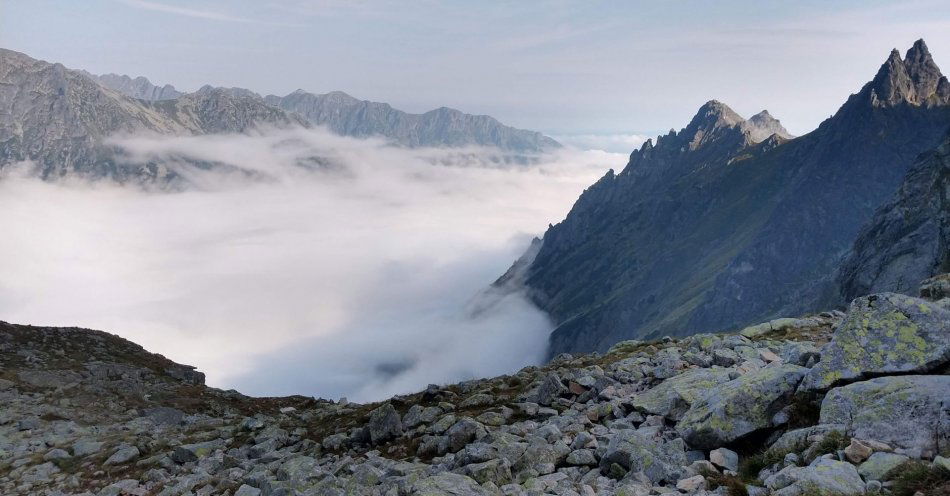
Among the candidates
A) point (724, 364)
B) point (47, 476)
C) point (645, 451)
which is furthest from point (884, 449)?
point (47, 476)

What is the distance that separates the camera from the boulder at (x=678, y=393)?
60.2 feet

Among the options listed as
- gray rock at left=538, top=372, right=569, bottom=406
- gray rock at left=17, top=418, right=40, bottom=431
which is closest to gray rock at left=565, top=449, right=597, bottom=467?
gray rock at left=538, top=372, right=569, bottom=406

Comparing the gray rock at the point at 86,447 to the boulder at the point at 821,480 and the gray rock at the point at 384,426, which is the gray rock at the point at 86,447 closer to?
the gray rock at the point at 384,426

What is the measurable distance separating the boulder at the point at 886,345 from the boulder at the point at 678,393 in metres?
3.90

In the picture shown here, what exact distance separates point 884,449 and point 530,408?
45.4 ft

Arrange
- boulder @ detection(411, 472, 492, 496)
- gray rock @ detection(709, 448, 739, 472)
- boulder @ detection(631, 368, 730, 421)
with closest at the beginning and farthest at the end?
gray rock @ detection(709, 448, 739, 472)
boulder @ detection(411, 472, 492, 496)
boulder @ detection(631, 368, 730, 421)

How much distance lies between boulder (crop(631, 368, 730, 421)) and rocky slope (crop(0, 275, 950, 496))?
0.09 meters

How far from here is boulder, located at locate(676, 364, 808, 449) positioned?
15133 millimetres

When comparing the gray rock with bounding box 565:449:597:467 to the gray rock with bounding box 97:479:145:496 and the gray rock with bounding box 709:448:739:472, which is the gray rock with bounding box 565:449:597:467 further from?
the gray rock with bounding box 97:479:145:496

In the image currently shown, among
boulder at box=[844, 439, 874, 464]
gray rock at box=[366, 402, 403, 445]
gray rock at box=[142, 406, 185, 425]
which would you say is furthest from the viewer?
gray rock at box=[142, 406, 185, 425]

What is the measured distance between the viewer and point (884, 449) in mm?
11648

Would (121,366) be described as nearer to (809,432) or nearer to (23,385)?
(23,385)

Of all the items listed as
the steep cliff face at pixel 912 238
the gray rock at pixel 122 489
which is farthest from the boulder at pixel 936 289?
the steep cliff face at pixel 912 238

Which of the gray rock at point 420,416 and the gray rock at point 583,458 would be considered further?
the gray rock at point 420,416
